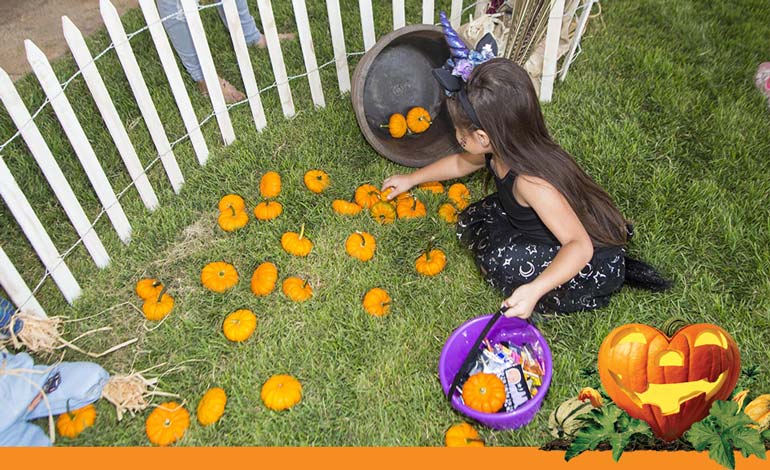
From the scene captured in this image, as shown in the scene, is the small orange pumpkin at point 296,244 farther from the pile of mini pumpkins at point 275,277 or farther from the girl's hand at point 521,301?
the girl's hand at point 521,301

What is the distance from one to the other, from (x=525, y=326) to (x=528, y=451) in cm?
63

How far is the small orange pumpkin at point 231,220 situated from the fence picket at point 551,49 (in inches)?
84.4

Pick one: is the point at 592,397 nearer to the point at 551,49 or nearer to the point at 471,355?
the point at 471,355

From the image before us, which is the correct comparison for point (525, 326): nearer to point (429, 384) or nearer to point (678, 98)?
point (429, 384)

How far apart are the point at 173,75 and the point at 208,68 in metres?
0.24

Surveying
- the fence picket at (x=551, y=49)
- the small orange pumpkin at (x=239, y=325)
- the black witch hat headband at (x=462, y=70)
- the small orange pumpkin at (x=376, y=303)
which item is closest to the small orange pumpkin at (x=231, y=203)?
the small orange pumpkin at (x=239, y=325)

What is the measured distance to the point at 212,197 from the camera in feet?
12.6

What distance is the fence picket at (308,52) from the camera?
399 cm

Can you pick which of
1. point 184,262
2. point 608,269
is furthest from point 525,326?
point 184,262

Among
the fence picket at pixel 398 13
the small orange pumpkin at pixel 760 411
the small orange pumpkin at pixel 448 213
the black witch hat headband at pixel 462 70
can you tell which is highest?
the black witch hat headband at pixel 462 70

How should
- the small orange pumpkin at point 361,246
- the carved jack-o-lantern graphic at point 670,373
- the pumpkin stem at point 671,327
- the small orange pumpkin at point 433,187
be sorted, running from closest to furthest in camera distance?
the carved jack-o-lantern graphic at point 670,373
the pumpkin stem at point 671,327
the small orange pumpkin at point 361,246
the small orange pumpkin at point 433,187

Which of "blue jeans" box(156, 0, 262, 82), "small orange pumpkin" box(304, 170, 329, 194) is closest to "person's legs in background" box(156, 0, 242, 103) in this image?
"blue jeans" box(156, 0, 262, 82)

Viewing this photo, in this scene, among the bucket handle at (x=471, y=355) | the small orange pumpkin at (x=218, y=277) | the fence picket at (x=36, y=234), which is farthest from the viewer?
Answer: the small orange pumpkin at (x=218, y=277)

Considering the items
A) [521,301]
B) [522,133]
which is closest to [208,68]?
[522,133]
